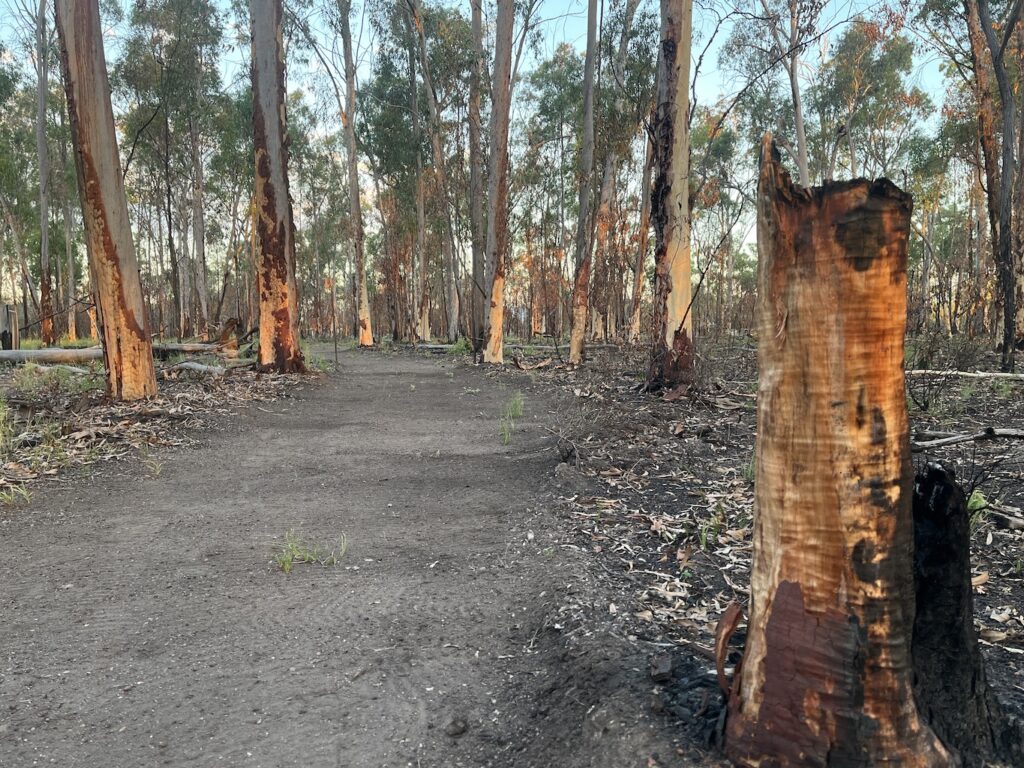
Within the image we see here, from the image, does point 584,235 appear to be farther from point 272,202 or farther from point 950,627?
point 950,627

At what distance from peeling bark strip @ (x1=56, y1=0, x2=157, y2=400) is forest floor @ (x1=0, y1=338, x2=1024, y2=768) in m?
1.66

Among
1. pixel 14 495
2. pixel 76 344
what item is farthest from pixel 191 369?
pixel 76 344

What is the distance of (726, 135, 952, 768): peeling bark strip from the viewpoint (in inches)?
53.1

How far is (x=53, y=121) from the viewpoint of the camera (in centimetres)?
2605

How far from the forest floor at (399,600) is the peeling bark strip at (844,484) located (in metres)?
0.29

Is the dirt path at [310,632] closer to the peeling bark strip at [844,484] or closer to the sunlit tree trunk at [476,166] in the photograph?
the peeling bark strip at [844,484]

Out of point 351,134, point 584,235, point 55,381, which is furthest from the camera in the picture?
point 351,134

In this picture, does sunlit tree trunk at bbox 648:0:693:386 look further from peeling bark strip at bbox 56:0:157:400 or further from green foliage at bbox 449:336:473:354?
green foliage at bbox 449:336:473:354

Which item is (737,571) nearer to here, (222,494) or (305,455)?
(222,494)

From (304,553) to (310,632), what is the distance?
72cm

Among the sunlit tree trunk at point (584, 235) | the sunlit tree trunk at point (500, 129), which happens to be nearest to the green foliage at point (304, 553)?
the sunlit tree trunk at point (584, 235)

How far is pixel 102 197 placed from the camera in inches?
244

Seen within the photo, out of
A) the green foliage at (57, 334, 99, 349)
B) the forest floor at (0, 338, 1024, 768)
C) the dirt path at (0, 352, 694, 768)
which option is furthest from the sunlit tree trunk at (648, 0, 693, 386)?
the green foliage at (57, 334, 99, 349)

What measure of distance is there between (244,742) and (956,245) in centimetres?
4178
